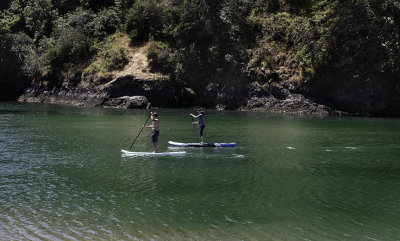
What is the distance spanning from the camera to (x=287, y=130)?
35781mm

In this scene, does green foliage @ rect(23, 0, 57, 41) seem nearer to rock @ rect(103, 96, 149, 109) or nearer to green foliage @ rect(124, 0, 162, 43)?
green foliage @ rect(124, 0, 162, 43)

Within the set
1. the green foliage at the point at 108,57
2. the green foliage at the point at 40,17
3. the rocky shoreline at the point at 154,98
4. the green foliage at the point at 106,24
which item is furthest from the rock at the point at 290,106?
the green foliage at the point at 40,17

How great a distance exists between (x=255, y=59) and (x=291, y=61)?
5191 millimetres

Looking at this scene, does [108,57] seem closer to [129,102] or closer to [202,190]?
[129,102]

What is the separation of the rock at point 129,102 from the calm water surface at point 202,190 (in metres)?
32.3

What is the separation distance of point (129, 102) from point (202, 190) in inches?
1906

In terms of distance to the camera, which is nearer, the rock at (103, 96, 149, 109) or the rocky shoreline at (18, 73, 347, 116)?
the rocky shoreline at (18, 73, 347, 116)

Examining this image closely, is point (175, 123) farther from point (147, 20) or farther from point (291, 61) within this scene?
point (147, 20)

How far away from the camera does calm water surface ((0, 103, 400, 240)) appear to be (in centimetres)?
1206

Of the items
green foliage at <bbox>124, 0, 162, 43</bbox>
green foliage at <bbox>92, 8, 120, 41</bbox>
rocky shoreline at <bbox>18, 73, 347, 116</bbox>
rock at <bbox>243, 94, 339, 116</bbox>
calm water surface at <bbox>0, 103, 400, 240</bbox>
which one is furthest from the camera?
green foliage at <bbox>92, 8, 120, 41</bbox>

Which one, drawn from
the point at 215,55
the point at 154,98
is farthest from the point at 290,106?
the point at 154,98

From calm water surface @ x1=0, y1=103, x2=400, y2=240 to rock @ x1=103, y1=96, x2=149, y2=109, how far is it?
3228 centimetres

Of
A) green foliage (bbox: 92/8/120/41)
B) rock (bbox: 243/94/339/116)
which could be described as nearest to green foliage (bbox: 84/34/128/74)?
green foliage (bbox: 92/8/120/41)

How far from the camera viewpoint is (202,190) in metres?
16.2
